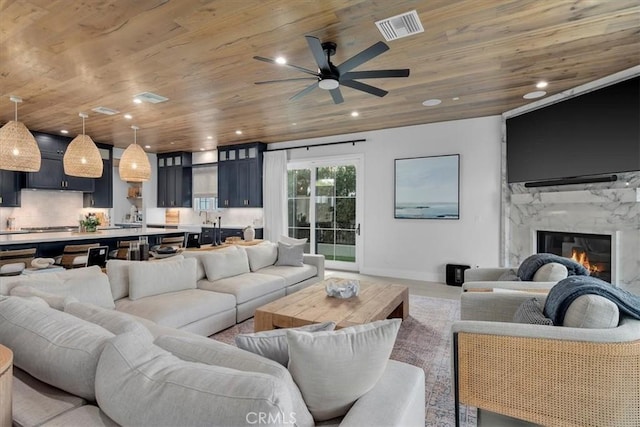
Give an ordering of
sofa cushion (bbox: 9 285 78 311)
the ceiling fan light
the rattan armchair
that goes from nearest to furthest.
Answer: the rattan armchair
sofa cushion (bbox: 9 285 78 311)
the ceiling fan light

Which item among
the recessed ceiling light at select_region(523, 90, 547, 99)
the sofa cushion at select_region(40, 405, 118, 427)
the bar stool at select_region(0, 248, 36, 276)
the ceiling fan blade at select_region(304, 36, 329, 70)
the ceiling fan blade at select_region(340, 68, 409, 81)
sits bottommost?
the sofa cushion at select_region(40, 405, 118, 427)

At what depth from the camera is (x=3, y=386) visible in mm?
967

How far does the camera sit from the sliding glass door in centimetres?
640

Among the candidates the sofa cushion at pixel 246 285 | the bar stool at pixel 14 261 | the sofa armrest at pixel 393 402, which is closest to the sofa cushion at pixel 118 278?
the sofa cushion at pixel 246 285

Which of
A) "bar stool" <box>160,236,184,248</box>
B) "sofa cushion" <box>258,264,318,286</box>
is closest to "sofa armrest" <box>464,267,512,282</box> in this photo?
"sofa cushion" <box>258,264,318,286</box>

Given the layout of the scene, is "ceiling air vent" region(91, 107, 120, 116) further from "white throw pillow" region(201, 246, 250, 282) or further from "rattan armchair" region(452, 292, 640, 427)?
"rattan armchair" region(452, 292, 640, 427)

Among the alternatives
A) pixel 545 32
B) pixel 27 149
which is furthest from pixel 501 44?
pixel 27 149

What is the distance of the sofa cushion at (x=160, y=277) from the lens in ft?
9.27

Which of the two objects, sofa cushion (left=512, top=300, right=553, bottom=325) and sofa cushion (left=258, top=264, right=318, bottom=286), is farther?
sofa cushion (left=258, top=264, right=318, bottom=286)

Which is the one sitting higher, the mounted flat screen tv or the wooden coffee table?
the mounted flat screen tv

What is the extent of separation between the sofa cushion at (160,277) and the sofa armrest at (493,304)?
8.40 ft

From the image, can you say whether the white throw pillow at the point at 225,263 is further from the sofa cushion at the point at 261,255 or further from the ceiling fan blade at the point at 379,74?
the ceiling fan blade at the point at 379,74

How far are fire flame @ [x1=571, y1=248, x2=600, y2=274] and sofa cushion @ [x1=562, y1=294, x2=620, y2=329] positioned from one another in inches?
117

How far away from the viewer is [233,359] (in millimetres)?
1082
